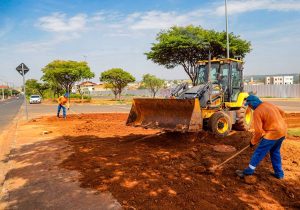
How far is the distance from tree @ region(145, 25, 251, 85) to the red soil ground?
18.1 m

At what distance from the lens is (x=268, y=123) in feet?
18.2

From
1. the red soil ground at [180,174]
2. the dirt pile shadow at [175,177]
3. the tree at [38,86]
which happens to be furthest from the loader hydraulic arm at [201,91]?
the tree at [38,86]

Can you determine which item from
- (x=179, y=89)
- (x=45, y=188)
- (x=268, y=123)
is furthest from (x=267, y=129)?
(x=179, y=89)

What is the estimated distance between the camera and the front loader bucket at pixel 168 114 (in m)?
8.52

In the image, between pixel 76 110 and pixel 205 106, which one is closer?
pixel 205 106

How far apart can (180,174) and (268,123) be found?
6.54ft

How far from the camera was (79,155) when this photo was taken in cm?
810

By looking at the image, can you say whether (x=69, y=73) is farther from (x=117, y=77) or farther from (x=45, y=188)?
(x=45, y=188)

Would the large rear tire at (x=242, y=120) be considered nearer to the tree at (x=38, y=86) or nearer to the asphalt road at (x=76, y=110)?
the asphalt road at (x=76, y=110)

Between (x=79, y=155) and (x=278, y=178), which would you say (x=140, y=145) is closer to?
(x=79, y=155)

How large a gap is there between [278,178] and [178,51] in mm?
22382

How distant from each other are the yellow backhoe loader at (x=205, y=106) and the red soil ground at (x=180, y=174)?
Answer: 0.55 meters

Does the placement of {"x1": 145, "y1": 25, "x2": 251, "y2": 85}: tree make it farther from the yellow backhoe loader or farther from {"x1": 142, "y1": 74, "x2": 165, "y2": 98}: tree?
{"x1": 142, "y1": 74, "x2": 165, "y2": 98}: tree

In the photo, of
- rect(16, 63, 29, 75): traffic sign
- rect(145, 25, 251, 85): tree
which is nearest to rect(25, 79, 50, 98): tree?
rect(145, 25, 251, 85): tree
